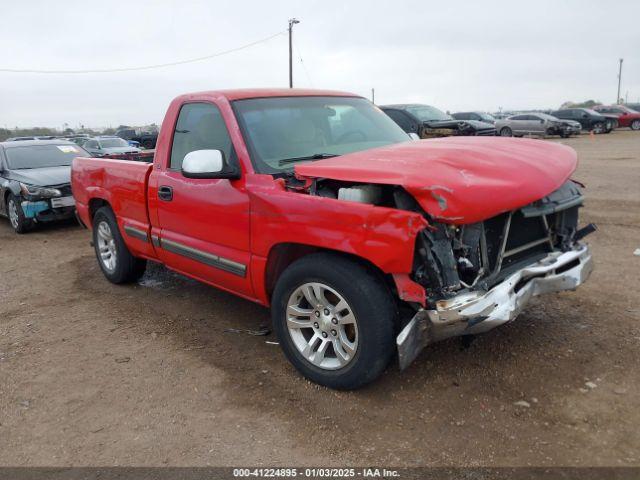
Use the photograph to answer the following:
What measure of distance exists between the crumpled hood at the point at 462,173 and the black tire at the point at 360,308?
0.53 m

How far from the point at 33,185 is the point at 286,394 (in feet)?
23.6

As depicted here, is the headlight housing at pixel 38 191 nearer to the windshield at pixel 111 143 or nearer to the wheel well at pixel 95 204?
the wheel well at pixel 95 204

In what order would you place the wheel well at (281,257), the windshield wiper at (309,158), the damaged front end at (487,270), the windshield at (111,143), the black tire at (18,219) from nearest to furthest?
the damaged front end at (487,270) → the wheel well at (281,257) → the windshield wiper at (309,158) → the black tire at (18,219) → the windshield at (111,143)

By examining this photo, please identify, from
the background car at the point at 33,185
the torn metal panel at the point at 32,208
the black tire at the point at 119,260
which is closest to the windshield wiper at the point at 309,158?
the black tire at the point at 119,260

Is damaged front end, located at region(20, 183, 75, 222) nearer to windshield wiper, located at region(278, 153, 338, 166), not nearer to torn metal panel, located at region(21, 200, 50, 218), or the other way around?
torn metal panel, located at region(21, 200, 50, 218)

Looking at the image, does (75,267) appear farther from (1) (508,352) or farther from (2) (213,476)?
(1) (508,352)

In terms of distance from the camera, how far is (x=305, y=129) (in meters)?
4.15

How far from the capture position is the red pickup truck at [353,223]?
9.52ft

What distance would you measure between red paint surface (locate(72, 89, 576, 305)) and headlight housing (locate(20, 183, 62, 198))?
4.46 metres

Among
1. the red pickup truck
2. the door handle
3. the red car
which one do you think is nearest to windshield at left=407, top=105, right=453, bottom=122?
the red pickup truck

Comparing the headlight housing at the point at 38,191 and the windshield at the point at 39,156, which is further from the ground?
the windshield at the point at 39,156

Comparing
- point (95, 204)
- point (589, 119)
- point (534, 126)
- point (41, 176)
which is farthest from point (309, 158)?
point (589, 119)

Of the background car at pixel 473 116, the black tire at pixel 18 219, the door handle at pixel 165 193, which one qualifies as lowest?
the black tire at pixel 18 219

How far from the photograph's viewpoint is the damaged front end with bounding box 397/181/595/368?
2898 millimetres
